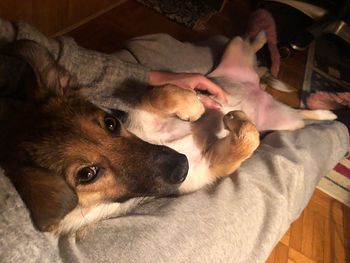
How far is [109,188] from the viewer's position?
1240mm

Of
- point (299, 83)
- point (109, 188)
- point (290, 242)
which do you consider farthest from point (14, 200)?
point (299, 83)

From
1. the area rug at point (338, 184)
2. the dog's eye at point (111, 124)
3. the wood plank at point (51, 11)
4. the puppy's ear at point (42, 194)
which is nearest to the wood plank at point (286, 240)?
the area rug at point (338, 184)

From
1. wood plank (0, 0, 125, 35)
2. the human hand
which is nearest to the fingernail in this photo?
the human hand

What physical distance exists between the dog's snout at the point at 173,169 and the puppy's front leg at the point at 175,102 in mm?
325

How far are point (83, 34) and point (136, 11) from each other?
574mm

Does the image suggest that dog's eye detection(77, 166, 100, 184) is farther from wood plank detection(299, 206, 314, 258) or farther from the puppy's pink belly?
wood plank detection(299, 206, 314, 258)

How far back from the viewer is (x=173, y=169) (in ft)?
4.00

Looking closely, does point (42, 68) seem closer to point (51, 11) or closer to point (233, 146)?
point (233, 146)

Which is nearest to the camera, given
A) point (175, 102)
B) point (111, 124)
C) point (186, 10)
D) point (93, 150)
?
point (93, 150)

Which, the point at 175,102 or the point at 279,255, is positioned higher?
the point at 175,102

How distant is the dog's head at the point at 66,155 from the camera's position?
3.42ft

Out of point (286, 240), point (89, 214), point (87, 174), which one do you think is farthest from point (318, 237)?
point (87, 174)

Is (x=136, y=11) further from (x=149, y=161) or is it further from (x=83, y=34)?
(x=149, y=161)

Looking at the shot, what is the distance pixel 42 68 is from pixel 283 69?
2110 millimetres
